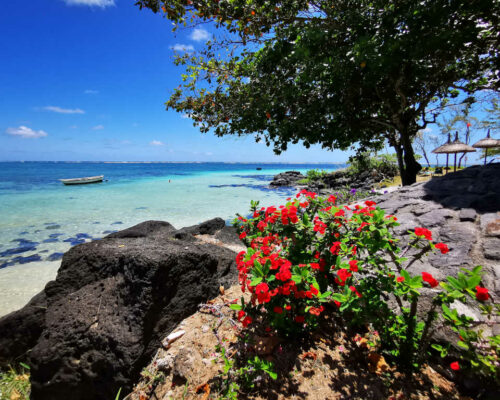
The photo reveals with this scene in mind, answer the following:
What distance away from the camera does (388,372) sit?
7.05 ft

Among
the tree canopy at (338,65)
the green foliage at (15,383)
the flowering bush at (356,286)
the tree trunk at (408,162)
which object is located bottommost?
the green foliage at (15,383)

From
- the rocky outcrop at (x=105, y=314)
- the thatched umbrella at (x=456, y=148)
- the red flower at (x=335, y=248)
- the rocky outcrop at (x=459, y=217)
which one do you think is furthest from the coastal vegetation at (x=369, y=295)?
the thatched umbrella at (x=456, y=148)

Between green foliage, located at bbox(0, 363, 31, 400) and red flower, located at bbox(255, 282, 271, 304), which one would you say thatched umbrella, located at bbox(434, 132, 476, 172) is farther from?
green foliage, located at bbox(0, 363, 31, 400)

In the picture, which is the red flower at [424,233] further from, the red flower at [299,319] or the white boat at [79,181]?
the white boat at [79,181]

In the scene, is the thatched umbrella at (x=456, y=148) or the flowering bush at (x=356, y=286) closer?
the flowering bush at (x=356, y=286)

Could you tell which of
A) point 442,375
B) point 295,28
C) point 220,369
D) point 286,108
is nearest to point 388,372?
→ point 442,375

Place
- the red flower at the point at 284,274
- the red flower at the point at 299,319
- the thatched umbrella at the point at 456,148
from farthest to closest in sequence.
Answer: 1. the thatched umbrella at the point at 456,148
2. the red flower at the point at 299,319
3. the red flower at the point at 284,274

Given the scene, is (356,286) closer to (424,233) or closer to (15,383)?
(424,233)

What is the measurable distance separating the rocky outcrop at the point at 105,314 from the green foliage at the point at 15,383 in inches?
6.9

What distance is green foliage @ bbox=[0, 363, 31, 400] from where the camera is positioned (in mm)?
2549

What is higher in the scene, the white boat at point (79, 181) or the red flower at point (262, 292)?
the white boat at point (79, 181)

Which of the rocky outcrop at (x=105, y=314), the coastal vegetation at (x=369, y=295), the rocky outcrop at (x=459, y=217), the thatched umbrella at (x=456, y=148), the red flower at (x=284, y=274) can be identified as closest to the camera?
the coastal vegetation at (x=369, y=295)

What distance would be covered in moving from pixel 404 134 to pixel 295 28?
5.08 metres

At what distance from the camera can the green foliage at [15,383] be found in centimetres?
255
